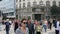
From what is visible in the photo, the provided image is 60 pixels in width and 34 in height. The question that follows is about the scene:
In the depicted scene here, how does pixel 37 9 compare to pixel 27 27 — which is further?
pixel 37 9

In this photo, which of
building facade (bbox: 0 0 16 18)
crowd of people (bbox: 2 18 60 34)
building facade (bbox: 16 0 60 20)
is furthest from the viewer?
building facade (bbox: 16 0 60 20)

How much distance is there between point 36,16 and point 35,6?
8.43 ft

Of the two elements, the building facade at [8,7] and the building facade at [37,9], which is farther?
the building facade at [37,9]

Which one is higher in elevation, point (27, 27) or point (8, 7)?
point (8, 7)

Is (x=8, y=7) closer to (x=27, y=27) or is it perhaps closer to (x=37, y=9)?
(x=27, y=27)

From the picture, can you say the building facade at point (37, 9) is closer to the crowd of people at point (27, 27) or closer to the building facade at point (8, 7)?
the crowd of people at point (27, 27)

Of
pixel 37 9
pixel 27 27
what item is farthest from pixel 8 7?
pixel 37 9

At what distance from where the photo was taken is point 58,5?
201 feet

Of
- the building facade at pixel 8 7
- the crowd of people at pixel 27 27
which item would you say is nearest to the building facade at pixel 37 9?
the crowd of people at pixel 27 27

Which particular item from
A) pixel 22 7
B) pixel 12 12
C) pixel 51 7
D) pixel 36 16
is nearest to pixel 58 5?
pixel 51 7

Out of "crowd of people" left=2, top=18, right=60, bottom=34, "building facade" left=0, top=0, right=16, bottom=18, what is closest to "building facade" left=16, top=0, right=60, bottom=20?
"crowd of people" left=2, top=18, right=60, bottom=34

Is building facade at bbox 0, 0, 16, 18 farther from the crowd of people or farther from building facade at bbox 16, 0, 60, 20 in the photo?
building facade at bbox 16, 0, 60, 20

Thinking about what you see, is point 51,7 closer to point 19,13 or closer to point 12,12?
point 19,13

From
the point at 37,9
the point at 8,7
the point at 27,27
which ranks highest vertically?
the point at 8,7
